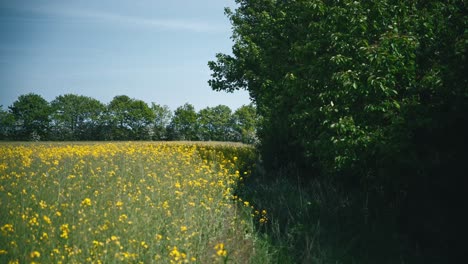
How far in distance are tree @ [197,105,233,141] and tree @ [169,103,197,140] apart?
7.99ft

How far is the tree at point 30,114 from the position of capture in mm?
81500

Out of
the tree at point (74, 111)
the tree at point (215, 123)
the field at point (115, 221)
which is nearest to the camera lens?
the field at point (115, 221)

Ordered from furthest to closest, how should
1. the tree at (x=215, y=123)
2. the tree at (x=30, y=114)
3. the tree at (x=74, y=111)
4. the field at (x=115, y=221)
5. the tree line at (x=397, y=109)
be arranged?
1. the tree at (x=215, y=123)
2. the tree at (x=74, y=111)
3. the tree at (x=30, y=114)
4. the tree line at (x=397, y=109)
5. the field at (x=115, y=221)

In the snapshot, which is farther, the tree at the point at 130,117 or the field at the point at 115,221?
the tree at the point at 130,117

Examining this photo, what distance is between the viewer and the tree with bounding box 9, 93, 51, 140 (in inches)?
3209

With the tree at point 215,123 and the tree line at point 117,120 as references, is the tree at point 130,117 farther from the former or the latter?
the tree at point 215,123

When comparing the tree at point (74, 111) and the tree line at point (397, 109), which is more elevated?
the tree at point (74, 111)

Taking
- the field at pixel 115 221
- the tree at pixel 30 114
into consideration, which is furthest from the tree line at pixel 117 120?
the field at pixel 115 221

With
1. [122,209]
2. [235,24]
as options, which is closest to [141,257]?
[122,209]

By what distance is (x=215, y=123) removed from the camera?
9750 cm

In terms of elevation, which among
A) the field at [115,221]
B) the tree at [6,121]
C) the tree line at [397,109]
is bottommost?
the field at [115,221]

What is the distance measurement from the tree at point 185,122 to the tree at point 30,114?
33.5 m

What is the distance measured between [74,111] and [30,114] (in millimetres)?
11566

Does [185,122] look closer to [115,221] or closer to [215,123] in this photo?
[215,123]
